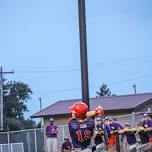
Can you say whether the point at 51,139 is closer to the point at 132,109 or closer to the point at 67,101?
the point at 132,109

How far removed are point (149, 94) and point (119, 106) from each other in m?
3.63

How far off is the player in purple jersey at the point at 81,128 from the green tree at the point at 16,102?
61336 mm

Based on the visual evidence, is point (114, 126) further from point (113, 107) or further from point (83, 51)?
point (113, 107)

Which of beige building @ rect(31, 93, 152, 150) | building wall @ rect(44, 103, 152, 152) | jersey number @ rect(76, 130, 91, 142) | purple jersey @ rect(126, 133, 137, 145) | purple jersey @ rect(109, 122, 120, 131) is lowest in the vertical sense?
jersey number @ rect(76, 130, 91, 142)

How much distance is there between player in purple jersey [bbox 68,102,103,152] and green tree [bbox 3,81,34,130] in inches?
2415

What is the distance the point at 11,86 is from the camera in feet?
251

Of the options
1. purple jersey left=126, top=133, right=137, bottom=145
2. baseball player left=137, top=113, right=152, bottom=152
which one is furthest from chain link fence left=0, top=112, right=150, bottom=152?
baseball player left=137, top=113, right=152, bottom=152

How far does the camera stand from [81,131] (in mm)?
9805

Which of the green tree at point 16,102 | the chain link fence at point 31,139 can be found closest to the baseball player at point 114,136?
the chain link fence at point 31,139

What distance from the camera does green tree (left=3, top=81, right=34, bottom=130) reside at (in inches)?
2916

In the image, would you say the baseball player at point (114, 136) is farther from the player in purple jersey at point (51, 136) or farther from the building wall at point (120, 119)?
the player in purple jersey at point (51, 136)

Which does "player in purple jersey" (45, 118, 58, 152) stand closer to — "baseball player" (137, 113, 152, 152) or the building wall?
the building wall

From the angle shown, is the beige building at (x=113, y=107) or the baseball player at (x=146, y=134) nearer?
the baseball player at (x=146, y=134)

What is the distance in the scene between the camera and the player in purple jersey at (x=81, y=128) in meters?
9.79
